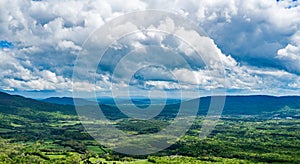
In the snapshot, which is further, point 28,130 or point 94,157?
point 28,130

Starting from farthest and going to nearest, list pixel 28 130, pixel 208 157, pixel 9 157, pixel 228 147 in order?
pixel 28 130
pixel 228 147
pixel 208 157
pixel 9 157

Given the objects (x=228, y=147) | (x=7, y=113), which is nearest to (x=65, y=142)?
(x=228, y=147)

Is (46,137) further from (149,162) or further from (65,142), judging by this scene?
(149,162)

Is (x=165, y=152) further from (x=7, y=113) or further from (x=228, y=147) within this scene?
(x=7, y=113)

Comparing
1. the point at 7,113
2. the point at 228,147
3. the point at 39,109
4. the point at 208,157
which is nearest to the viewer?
the point at 208,157

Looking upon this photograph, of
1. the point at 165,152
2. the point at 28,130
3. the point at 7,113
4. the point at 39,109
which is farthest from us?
the point at 39,109

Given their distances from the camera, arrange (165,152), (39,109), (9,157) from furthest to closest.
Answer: (39,109), (165,152), (9,157)

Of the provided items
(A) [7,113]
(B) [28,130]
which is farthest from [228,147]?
(A) [7,113]

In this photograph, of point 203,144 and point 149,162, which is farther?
point 203,144
